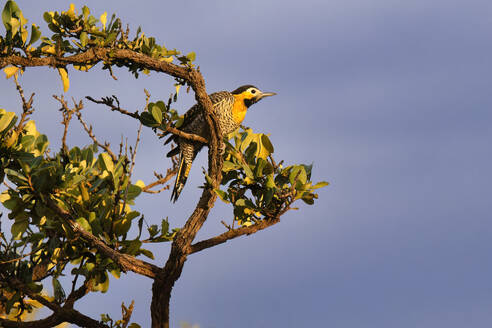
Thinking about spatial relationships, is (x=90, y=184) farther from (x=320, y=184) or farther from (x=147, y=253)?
(x=320, y=184)

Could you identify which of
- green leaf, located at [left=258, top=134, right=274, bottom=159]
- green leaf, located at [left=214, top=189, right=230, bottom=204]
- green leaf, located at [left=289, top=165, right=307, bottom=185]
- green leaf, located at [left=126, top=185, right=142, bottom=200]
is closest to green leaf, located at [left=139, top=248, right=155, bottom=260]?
green leaf, located at [left=126, top=185, right=142, bottom=200]

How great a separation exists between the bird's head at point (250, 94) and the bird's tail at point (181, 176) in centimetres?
116

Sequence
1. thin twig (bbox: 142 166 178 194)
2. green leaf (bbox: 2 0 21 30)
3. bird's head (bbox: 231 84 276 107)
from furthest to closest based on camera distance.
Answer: bird's head (bbox: 231 84 276 107) < thin twig (bbox: 142 166 178 194) < green leaf (bbox: 2 0 21 30)

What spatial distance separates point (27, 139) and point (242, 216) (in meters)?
1.89

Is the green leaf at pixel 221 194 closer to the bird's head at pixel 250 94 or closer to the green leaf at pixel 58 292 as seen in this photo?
the green leaf at pixel 58 292

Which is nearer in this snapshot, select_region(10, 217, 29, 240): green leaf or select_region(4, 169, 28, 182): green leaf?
select_region(4, 169, 28, 182): green leaf

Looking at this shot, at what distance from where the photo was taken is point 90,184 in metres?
4.89

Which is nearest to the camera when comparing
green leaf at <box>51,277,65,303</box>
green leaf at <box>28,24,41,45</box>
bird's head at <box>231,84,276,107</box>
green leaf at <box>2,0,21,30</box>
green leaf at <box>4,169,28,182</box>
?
green leaf at <box>4,169,28,182</box>

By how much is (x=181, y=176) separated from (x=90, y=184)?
195 cm

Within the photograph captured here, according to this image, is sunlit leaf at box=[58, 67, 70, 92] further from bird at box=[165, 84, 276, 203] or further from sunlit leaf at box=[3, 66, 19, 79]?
bird at box=[165, 84, 276, 203]

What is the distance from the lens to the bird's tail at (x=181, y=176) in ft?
21.9

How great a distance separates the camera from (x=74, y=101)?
16.4ft

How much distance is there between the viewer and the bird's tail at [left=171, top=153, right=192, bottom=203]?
21.9 ft

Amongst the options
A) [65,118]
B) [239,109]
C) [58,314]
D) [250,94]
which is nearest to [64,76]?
[65,118]
